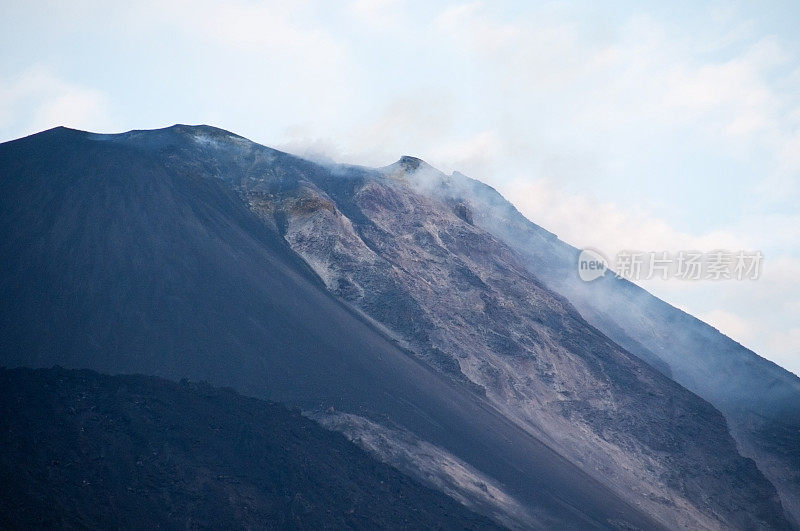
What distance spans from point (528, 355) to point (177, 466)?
26.2 m

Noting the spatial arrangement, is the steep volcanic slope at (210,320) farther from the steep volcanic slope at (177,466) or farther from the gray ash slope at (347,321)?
the steep volcanic slope at (177,466)

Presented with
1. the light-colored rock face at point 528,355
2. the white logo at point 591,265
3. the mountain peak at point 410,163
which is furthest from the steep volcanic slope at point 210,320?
the white logo at point 591,265

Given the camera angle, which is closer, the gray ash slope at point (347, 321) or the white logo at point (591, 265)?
the gray ash slope at point (347, 321)

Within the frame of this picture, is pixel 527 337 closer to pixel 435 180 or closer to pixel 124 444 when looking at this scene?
pixel 435 180

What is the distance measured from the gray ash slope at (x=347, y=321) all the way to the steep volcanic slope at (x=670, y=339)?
8.28m

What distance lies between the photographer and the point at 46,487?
1577cm

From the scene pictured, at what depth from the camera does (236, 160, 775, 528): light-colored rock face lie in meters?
34.5

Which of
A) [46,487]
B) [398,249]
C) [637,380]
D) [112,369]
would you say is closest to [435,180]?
[398,249]

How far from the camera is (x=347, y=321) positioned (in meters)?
32.7

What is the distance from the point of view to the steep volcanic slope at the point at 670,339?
44906 millimetres

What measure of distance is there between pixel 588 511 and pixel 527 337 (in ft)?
52.8

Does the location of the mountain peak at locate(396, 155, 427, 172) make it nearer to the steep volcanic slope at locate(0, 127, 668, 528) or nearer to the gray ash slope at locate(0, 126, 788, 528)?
the gray ash slope at locate(0, 126, 788, 528)

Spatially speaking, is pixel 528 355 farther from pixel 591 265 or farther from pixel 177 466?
pixel 591 265

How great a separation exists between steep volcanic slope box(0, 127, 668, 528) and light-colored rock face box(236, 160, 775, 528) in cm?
236
